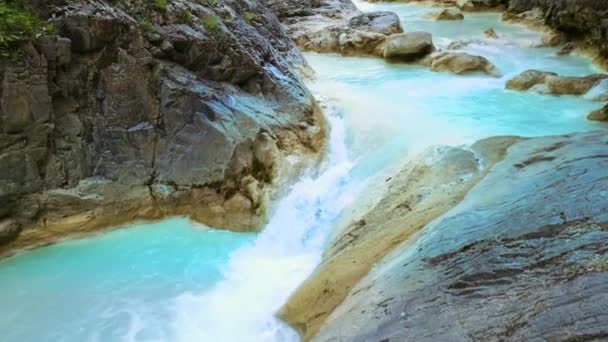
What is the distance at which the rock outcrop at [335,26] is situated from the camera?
15391 mm

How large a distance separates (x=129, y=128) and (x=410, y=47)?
9.45 metres

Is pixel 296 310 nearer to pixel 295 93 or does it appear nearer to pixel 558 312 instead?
pixel 558 312

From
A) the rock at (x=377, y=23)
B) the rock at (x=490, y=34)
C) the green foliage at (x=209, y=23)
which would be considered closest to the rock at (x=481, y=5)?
the rock at (x=490, y=34)

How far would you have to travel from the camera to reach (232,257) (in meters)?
5.96

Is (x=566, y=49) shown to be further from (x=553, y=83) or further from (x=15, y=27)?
(x=15, y=27)

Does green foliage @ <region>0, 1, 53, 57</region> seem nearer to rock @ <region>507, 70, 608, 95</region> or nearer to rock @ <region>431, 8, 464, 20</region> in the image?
rock @ <region>507, 70, 608, 95</region>

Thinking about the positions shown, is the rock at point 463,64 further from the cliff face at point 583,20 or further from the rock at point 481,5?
the rock at point 481,5

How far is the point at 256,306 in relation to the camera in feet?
16.5

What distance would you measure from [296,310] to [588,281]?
2.71 metres

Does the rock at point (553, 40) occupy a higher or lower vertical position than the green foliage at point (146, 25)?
lower

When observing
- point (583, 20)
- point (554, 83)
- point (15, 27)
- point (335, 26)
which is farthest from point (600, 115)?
point (335, 26)

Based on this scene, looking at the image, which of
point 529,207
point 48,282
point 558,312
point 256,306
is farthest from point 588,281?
point 48,282

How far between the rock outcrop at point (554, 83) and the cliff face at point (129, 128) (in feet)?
20.2

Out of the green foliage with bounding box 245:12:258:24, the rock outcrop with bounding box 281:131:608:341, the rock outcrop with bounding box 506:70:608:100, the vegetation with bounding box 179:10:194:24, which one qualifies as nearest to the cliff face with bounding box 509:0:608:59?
the rock outcrop with bounding box 506:70:608:100
